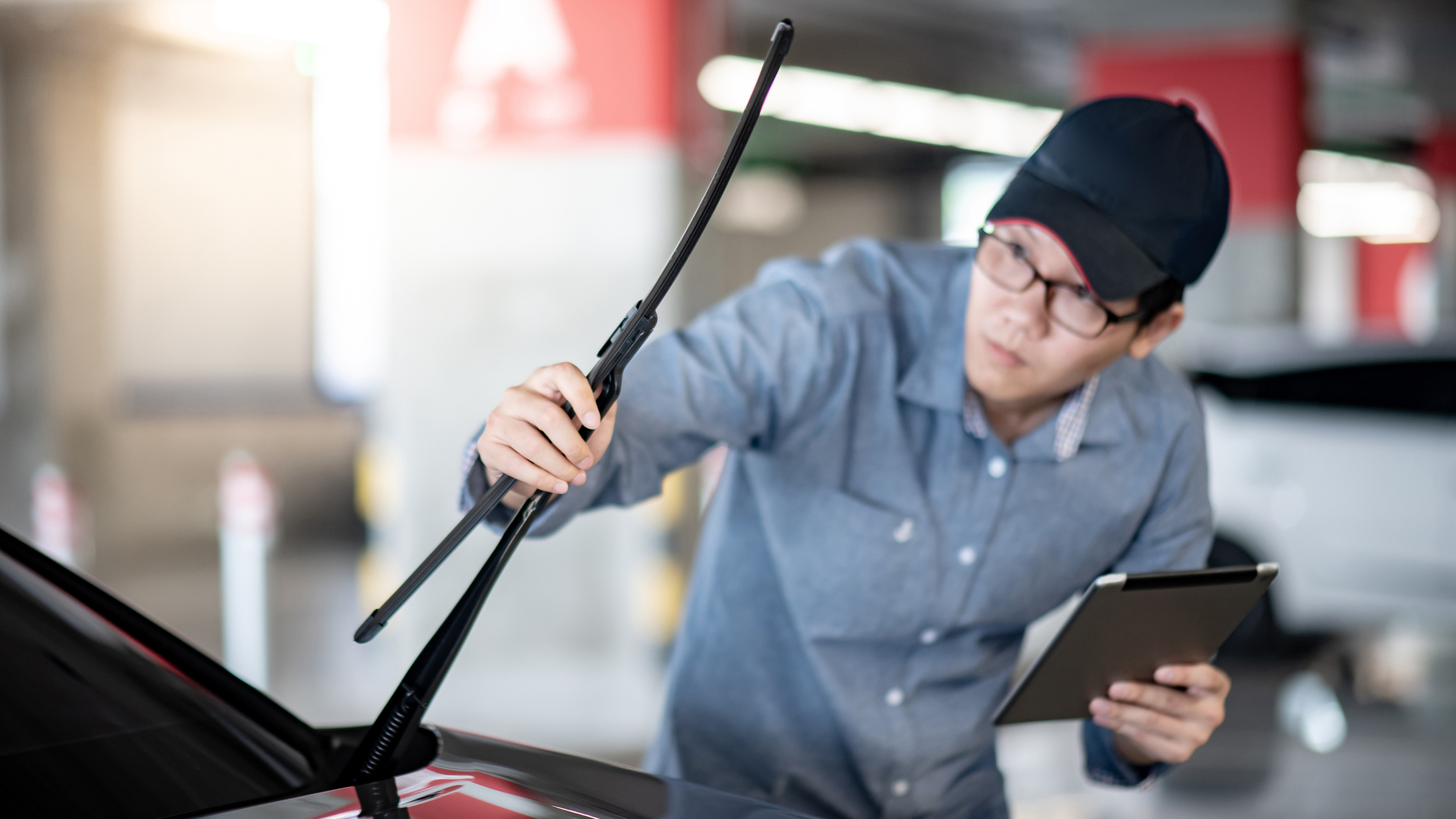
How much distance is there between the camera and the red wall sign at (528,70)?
4484mm

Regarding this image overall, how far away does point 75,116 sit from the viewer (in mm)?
7961

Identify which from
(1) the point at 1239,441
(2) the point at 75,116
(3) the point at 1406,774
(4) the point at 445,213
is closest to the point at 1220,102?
(1) the point at 1239,441

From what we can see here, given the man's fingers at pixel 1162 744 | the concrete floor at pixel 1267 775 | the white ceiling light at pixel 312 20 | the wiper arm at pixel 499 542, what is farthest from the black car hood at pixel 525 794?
the white ceiling light at pixel 312 20

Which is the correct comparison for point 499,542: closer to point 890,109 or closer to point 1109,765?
point 1109,765

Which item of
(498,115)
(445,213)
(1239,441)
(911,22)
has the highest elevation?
(911,22)

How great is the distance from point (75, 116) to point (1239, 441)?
6956 mm

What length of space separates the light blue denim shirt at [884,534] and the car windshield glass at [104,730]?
1.88 ft

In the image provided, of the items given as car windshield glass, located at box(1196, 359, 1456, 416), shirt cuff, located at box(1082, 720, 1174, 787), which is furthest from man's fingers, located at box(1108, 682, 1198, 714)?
car windshield glass, located at box(1196, 359, 1456, 416)

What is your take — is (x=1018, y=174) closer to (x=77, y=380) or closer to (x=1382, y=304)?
(x=77, y=380)

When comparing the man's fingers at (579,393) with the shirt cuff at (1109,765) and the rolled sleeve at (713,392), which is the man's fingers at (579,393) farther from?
the shirt cuff at (1109,765)

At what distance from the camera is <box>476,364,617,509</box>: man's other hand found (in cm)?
115

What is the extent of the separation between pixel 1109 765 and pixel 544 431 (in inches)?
40.6

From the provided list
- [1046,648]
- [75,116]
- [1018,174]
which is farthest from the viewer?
[75,116]

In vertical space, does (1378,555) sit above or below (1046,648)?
below
